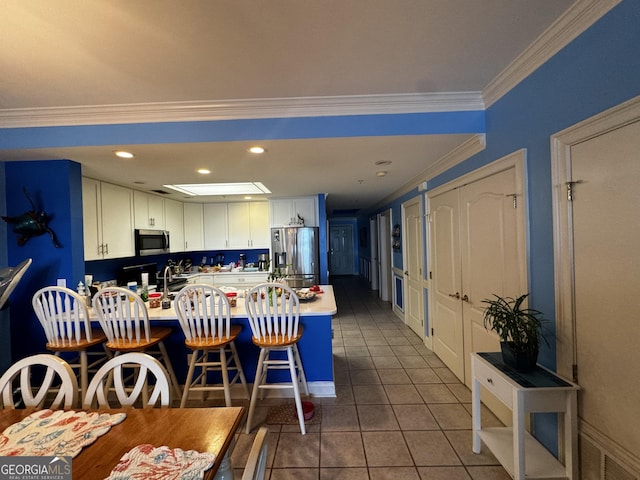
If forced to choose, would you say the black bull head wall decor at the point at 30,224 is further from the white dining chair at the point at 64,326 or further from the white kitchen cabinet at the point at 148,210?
the white kitchen cabinet at the point at 148,210

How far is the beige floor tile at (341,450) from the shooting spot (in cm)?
166

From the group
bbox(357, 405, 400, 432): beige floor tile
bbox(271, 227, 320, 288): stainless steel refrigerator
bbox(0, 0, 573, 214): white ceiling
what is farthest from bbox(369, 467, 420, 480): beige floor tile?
bbox(271, 227, 320, 288): stainless steel refrigerator

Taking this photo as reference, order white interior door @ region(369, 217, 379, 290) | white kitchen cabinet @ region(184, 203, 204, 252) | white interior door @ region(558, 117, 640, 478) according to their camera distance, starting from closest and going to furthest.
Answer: white interior door @ region(558, 117, 640, 478)
white kitchen cabinet @ region(184, 203, 204, 252)
white interior door @ region(369, 217, 379, 290)

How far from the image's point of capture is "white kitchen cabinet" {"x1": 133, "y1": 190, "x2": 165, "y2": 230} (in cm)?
365

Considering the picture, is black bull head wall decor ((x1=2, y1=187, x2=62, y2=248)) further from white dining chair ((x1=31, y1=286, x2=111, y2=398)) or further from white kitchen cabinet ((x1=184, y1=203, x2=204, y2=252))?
white kitchen cabinet ((x1=184, y1=203, x2=204, y2=252))

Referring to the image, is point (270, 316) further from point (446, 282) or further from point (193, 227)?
point (193, 227)

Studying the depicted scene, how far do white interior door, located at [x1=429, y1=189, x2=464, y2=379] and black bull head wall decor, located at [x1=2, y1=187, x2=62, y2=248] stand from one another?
145 inches

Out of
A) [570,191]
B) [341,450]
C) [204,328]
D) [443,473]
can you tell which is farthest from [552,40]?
[204,328]

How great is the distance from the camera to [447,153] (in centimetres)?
246

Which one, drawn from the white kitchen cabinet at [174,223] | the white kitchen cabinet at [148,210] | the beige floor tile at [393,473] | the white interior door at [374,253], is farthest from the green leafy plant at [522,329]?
the white interior door at [374,253]

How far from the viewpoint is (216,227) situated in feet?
16.1

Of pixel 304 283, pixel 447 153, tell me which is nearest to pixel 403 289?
pixel 304 283

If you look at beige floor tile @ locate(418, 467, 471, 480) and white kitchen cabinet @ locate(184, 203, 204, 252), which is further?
white kitchen cabinet @ locate(184, 203, 204, 252)

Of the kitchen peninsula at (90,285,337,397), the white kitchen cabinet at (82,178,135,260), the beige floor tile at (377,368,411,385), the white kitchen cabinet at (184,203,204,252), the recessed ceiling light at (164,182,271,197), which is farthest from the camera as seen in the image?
the white kitchen cabinet at (184,203,204,252)
